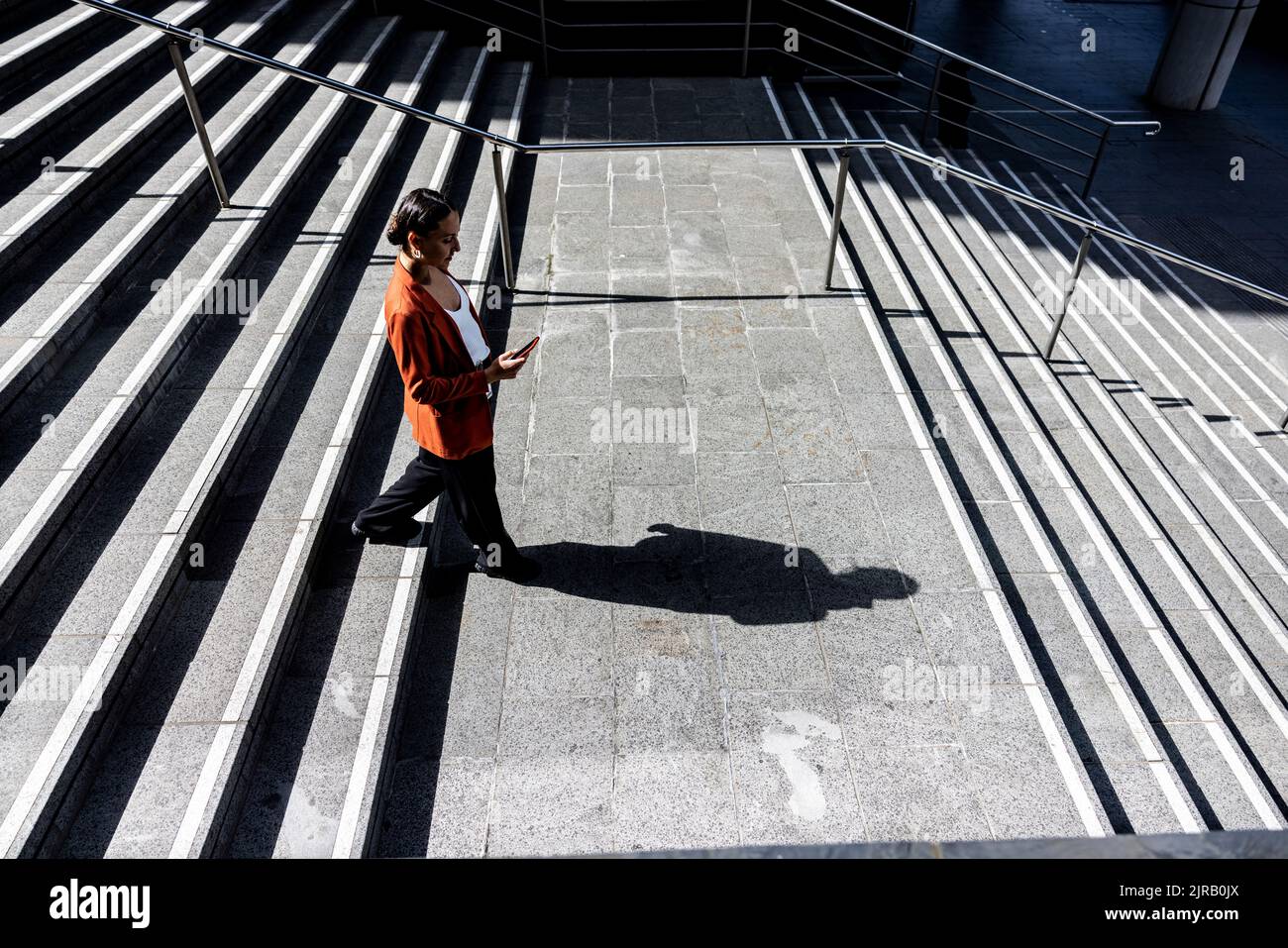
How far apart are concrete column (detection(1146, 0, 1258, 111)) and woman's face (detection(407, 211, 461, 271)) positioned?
53.1ft

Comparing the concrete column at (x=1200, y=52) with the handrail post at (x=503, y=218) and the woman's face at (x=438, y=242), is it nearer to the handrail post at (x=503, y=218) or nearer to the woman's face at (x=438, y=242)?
the handrail post at (x=503, y=218)

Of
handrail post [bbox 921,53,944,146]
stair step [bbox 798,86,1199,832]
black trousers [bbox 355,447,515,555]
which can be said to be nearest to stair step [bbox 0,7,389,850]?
black trousers [bbox 355,447,515,555]

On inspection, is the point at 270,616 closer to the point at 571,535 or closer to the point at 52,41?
the point at 571,535

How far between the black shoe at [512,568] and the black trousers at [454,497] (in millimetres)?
66

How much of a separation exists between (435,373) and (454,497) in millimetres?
669

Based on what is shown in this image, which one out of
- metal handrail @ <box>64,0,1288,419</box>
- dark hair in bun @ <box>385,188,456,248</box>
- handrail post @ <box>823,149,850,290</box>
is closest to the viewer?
dark hair in bun @ <box>385,188,456,248</box>

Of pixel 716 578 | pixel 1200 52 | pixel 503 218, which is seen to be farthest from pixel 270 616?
pixel 1200 52

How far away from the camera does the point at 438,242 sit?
10.0ft

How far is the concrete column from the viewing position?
13.6 meters

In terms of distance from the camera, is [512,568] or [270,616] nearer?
[270,616]

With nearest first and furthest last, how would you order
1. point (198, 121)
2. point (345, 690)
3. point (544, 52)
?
1. point (345, 690)
2. point (198, 121)
3. point (544, 52)

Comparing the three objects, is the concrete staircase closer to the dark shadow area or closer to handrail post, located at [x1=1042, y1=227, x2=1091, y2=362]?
the dark shadow area

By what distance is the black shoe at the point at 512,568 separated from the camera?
4035 millimetres

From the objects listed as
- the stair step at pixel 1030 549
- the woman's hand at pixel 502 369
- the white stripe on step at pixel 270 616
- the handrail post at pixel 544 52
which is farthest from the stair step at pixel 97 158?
the stair step at pixel 1030 549
